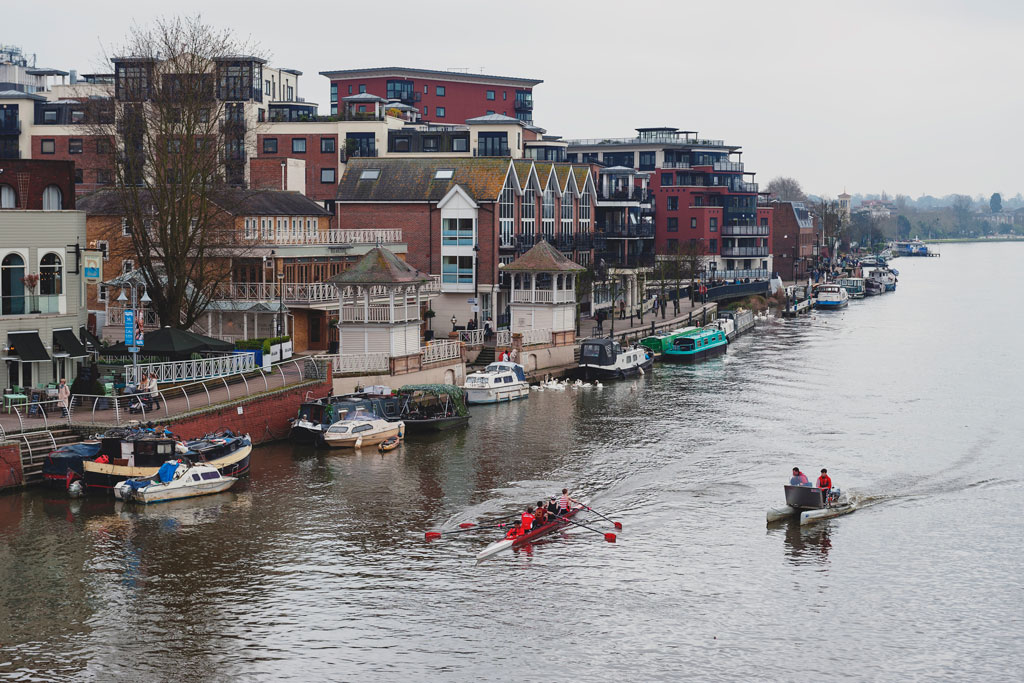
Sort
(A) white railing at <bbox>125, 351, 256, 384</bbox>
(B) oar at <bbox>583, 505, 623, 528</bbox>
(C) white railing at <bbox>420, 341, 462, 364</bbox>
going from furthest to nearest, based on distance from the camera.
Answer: (C) white railing at <bbox>420, 341, 462, 364</bbox>, (A) white railing at <bbox>125, 351, 256, 384</bbox>, (B) oar at <bbox>583, 505, 623, 528</bbox>

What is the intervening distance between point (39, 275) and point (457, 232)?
1647 inches

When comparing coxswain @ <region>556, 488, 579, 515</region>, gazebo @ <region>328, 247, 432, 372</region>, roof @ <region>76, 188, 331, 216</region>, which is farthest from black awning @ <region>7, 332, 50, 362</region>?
coxswain @ <region>556, 488, 579, 515</region>

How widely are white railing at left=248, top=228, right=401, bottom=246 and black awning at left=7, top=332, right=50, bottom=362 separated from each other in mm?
21520

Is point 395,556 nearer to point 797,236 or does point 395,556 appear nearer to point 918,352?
point 918,352

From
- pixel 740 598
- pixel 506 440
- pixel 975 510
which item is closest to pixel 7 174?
pixel 506 440

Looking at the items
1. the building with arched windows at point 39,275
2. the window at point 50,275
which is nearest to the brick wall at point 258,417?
the building with arched windows at point 39,275

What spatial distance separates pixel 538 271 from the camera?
91125 millimetres

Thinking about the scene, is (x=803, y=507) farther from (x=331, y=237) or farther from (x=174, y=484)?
(x=331, y=237)

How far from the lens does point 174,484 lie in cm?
5156

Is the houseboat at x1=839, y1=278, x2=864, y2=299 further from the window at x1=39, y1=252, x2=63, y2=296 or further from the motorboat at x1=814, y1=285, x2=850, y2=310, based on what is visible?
the window at x1=39, y1=252, x2=63, y2=296

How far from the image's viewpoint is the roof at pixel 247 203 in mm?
78312

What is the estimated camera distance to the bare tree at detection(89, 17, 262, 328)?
2832 inches

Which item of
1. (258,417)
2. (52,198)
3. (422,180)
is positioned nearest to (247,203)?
(422,180)

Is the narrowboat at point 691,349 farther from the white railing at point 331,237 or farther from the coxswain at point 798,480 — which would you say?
the coxswain at point 798,480
